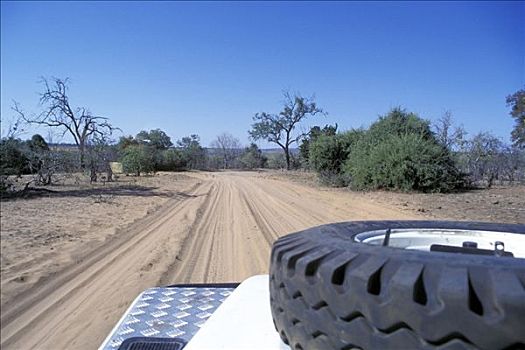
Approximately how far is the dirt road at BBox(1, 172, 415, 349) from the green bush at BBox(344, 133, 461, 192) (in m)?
6.09

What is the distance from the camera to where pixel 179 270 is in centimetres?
527

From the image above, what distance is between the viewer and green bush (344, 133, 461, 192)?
58.5ft

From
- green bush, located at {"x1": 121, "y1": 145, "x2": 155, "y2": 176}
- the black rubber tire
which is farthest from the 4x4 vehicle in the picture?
green bush, located at {"x1": 121, "y1": 145, "x2": 155, "y2": 176}

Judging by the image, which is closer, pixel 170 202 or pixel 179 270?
pixel 179 270

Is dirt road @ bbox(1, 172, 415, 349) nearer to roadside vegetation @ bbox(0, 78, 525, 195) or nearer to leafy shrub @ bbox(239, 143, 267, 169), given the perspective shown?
roadside vegetation @ bbox(0, 78, 525, 195)

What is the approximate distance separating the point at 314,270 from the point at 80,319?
1248 mm

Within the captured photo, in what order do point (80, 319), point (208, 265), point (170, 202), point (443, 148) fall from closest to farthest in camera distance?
point (80, 319) → point (208, 265) → point (170, 202) → point (443, 148)

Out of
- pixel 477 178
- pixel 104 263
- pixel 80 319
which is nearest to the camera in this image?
pixel 80 319

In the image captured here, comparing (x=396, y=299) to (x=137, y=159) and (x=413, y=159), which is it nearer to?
(x=137, y=159)

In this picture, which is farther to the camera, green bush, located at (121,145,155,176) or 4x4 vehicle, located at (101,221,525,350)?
green bush, located at (121,145,155,176)

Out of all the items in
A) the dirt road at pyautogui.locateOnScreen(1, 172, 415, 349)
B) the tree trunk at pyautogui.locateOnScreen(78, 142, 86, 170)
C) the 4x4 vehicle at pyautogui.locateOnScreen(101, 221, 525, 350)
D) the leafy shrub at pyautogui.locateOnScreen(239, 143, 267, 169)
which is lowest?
the dirt road at pyautogui.locateOnScreen(1, 172, 415, 349)

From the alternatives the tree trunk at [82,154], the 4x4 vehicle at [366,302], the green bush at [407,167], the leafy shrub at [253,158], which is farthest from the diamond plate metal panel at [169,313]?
the leafy shrub at [253,158]

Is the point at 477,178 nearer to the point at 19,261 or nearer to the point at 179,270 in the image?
the point at 179,270

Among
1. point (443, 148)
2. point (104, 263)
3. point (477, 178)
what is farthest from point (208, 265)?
point (443, 148)
